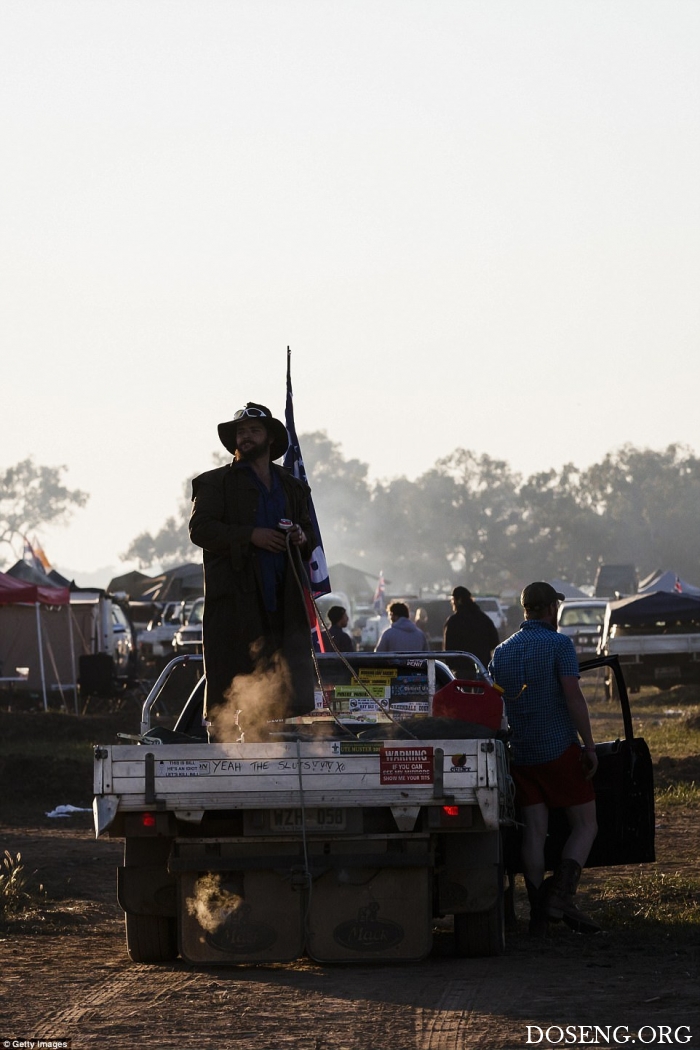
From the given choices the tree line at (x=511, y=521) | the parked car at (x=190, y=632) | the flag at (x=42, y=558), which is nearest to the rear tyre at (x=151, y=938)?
the parked car at (x=190, y=632)

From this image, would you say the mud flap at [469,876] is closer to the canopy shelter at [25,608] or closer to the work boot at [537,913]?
the work boot at [537,913]

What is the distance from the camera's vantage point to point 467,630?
16609 millimetres

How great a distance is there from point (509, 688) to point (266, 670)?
1533 mm

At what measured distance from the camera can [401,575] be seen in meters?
161

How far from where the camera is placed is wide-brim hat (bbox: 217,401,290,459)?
8.24m

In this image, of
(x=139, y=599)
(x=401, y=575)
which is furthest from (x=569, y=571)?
(x=139, y=599)

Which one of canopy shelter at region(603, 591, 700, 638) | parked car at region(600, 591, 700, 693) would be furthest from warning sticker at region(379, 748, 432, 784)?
canopy shelter at region(603, 591, 700, 638)

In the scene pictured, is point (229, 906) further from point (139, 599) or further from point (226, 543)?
point (139, 599)

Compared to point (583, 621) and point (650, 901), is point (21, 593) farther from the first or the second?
point (650, 901)

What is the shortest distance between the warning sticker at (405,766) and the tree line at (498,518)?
129m

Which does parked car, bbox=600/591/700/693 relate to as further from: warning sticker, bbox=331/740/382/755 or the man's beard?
warning sticker, bbox=331/740/382/755

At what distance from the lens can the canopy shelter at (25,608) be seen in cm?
2678

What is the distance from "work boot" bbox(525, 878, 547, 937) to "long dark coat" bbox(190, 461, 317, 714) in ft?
5.69

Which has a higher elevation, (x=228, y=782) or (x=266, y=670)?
(x=266, y=670)
